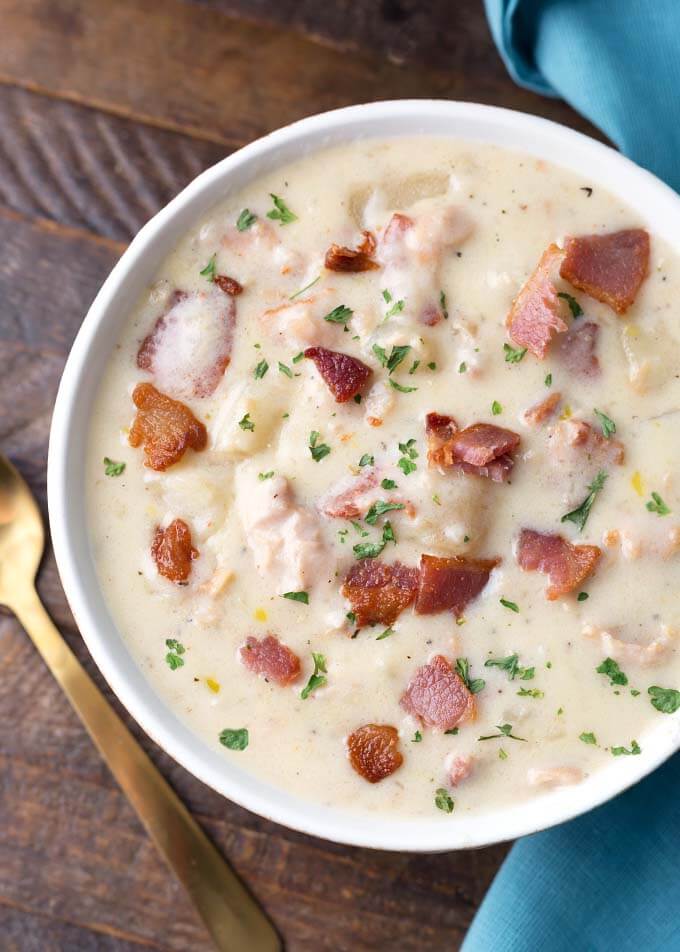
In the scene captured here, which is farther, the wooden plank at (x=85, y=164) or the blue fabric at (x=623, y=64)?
the wooden plank at (x=85, y=164)

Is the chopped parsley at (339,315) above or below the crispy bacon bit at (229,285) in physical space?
above

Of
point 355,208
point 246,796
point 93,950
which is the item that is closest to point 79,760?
point 93,950

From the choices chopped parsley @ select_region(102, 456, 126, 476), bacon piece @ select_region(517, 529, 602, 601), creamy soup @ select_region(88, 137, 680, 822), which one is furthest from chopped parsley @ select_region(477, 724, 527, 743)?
chopped parsley @ select_region(102, 456, 126, 476)

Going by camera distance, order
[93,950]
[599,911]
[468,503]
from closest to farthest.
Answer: [468,503]
[599,911]
[93,950]

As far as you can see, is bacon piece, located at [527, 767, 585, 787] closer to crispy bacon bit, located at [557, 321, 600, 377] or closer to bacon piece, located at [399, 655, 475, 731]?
bacon piece, located at [399, 655, 475, 731]

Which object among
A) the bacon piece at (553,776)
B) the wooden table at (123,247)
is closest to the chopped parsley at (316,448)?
the bacon piece at (553,776)

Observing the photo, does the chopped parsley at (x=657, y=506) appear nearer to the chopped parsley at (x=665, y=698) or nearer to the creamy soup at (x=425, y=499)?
the creamy soup at (x=425, y=499)

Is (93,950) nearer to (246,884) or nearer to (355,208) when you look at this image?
(246,884)
